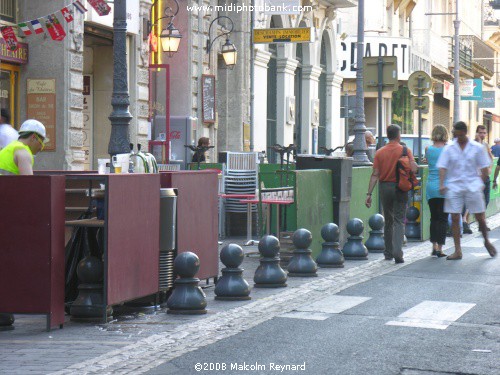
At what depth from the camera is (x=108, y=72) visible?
75.5 feet

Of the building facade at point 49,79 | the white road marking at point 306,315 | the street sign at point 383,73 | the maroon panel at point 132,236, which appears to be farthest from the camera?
the street sign at point 383,73

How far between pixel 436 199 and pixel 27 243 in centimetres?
905

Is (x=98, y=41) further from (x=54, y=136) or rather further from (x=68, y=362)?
(x=68, y=362)

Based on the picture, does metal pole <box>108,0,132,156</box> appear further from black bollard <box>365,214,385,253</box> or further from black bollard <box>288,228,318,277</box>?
black bollard <box>365,214,385,253</box>

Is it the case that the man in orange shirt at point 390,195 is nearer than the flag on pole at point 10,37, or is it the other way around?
the man in orange shirt at point 390,195

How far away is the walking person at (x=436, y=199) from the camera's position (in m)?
16.9

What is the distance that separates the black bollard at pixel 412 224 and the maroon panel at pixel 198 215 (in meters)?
7.94

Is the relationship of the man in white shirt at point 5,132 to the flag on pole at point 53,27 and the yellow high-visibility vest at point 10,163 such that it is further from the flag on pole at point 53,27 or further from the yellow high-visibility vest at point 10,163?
the yellow high-visibility vest at point 10,163

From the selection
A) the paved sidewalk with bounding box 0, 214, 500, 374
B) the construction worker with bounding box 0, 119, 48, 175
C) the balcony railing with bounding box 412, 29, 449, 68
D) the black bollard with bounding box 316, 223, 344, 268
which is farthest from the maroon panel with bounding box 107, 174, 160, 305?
the balcony railing with bounding box 412, 29, 449, 68

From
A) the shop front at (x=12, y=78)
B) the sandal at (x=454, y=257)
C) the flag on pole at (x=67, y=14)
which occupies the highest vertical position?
the flag on pole at (x=67, y=14)

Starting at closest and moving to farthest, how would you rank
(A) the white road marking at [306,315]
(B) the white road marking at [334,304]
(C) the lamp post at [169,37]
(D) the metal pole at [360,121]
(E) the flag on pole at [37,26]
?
(A) the white road marking at [306,315] < (B) the white road marking at [334,304] < (E) the flag on pole at [37,26] < (C) the lamp post at [169,37] < (D) the metal pole at [360,121]

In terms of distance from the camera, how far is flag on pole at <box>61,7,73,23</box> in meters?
18.4

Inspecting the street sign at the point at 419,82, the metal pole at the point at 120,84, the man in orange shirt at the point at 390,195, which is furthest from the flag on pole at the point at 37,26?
the street sign at the point at 419,82

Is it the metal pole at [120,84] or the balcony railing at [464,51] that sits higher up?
the balcony railing at [464,51]
